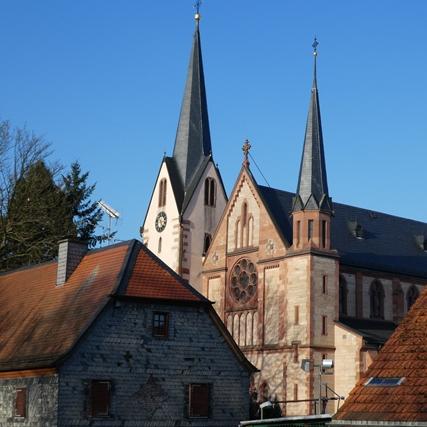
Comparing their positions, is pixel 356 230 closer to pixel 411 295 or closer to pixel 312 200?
pixel 411 295

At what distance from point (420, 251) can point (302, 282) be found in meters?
13.6

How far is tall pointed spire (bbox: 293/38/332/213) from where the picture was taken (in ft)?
167

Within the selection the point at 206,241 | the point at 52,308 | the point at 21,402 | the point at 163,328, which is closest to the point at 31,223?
the point at 52,308

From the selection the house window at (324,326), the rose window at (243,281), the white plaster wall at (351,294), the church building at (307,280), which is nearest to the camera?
the church building at (307,280)

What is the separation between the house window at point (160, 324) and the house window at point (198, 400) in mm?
2261

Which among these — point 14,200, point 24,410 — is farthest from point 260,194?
point 24,410

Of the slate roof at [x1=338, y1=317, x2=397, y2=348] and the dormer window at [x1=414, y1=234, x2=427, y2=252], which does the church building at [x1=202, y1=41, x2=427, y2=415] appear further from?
the dormer window at [x1=414, y1=234, x2=427, y2=252]

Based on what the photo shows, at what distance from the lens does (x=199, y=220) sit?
63.2m

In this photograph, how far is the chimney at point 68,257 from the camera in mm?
37750

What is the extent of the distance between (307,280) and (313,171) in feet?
20.6

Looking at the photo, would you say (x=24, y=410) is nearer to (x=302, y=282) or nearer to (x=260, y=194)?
(x=302, y=282)

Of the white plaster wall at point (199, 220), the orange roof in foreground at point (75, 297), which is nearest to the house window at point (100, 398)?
the orange roof in foreground at point (75, 297)

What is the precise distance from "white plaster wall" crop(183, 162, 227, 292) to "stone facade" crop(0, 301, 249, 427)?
81.7 ft

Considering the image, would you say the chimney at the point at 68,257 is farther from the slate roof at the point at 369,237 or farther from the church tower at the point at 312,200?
the slate roof at the point at 369,237
